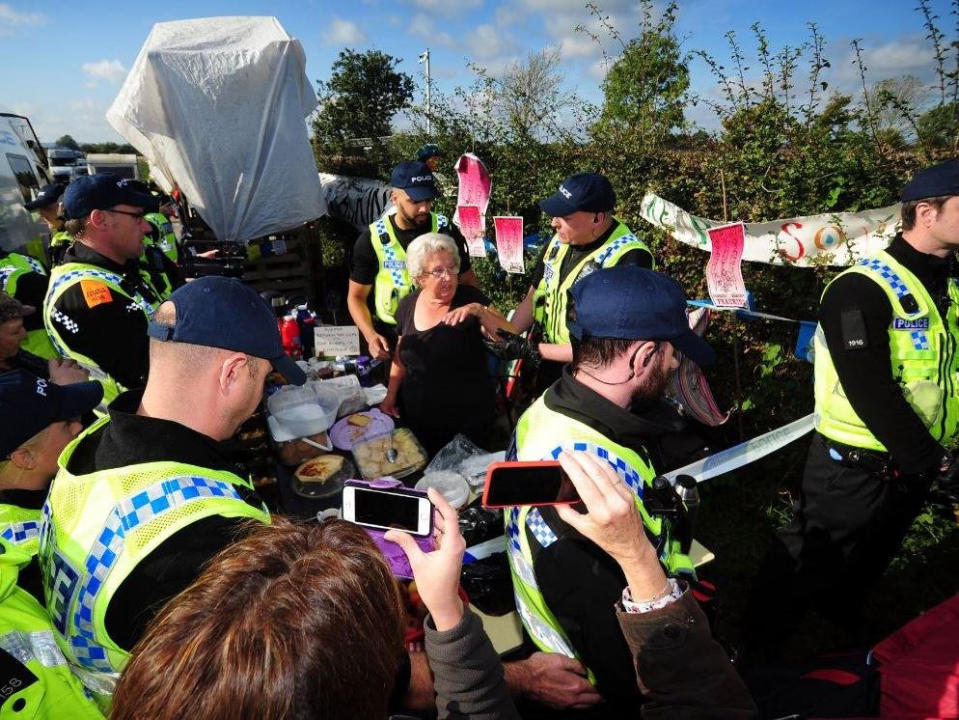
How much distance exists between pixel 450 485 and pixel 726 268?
8.07 ft

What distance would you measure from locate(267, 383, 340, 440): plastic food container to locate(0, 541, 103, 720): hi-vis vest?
5.65ft

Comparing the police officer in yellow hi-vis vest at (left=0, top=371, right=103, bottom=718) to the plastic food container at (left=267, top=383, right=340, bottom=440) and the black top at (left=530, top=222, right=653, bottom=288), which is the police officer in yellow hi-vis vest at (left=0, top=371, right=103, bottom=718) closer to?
the plastic food container at (left=267, top=383, right=340, bottom=440)

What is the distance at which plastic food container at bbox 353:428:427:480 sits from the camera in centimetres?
292

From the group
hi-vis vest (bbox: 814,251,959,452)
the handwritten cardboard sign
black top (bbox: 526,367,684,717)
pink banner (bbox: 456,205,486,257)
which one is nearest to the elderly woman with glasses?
the handwritten cardboard sign

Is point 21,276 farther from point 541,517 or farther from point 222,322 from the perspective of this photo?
point 541,517

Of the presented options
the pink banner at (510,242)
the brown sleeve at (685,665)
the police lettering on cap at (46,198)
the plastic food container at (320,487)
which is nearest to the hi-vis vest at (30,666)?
the brown sleeve at (685,665)

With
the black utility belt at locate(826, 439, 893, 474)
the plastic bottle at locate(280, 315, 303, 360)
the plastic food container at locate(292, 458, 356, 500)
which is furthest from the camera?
the plastic bottle at locate(280, 315, 303, 360)

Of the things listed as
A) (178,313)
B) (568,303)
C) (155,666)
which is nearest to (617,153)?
(568,303)

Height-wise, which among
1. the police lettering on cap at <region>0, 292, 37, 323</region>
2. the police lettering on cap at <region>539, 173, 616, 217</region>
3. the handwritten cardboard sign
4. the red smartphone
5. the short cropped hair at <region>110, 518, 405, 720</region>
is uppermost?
the police lettering on cap at <region>539, 173, 616, 217</region>

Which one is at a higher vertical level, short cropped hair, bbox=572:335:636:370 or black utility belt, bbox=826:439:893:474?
short cropped hair, bbox=572:335:636:370

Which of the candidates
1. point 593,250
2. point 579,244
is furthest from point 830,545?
point 579,244

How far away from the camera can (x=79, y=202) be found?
2965mm

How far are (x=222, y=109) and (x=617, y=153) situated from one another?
548cm

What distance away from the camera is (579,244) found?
3.36 metres
